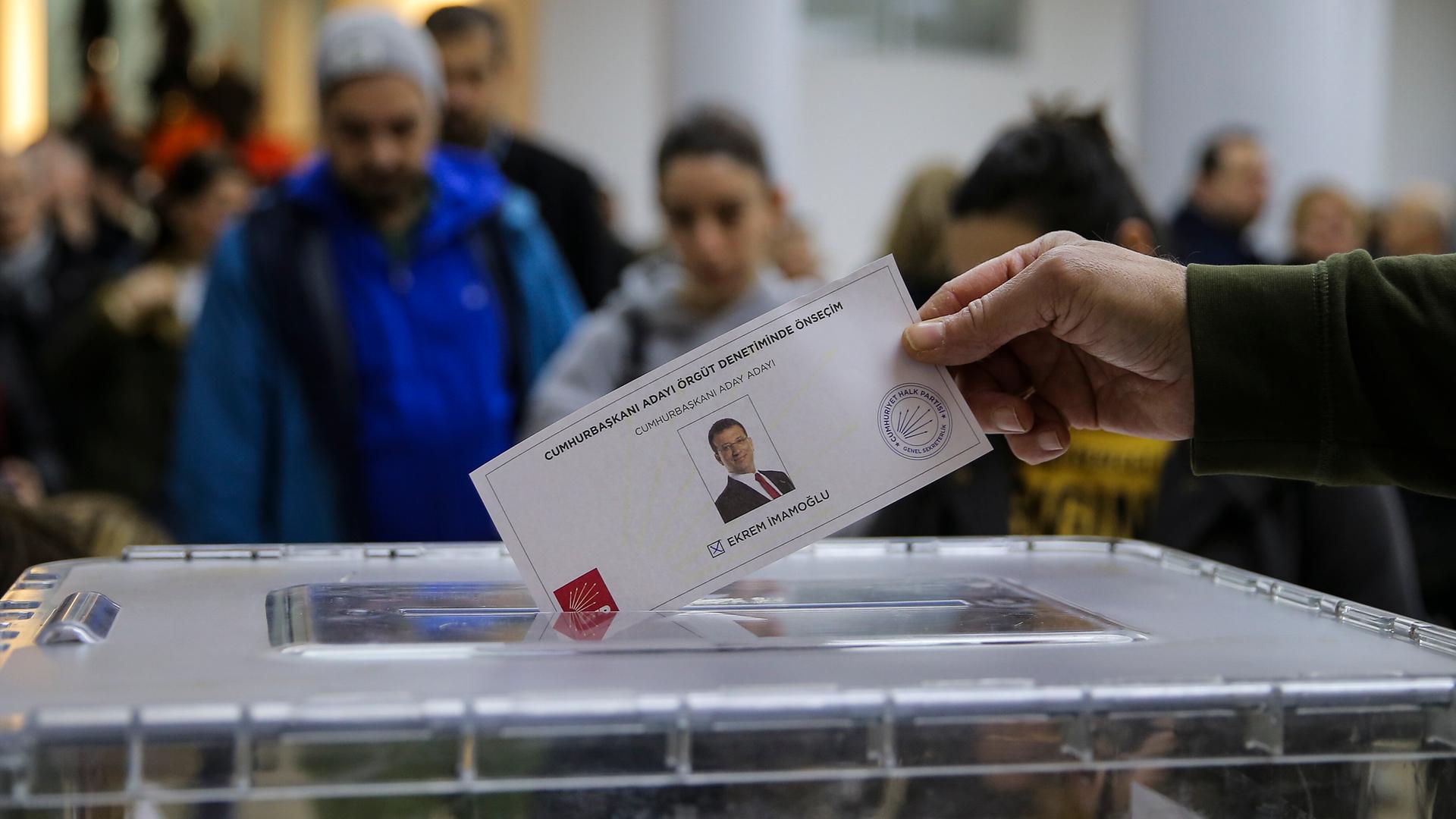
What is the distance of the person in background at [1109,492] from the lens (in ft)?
5.07

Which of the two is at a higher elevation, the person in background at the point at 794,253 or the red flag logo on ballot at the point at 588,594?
the person in background at the point at 794,253

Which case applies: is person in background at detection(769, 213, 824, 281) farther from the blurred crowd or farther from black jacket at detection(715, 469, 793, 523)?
black jacket at detection(715, 469, 793, 523)

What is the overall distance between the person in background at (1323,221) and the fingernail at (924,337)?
339 cm

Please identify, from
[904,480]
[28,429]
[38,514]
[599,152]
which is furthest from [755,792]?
[599,152]

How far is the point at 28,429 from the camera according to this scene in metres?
3.16

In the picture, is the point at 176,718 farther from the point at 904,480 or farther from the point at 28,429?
the point at 28,429

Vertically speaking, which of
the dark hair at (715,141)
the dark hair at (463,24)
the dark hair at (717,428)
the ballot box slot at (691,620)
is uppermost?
the dark hair at (463,24)

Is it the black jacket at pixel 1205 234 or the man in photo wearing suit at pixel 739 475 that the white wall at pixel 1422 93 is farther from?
the man in photo wearing suit at pixel 739 475

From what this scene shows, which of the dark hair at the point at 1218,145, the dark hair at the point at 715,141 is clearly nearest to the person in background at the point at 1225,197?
the dark hair at the point at 1218,145

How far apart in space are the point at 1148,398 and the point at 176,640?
27.2 inches

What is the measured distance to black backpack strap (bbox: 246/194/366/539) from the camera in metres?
2.28

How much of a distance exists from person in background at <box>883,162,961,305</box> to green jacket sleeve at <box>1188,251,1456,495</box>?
1.78 metres

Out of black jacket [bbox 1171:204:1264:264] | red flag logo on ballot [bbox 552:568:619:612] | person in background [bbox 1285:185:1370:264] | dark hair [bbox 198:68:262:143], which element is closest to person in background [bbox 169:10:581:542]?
red flag logo on ballot [bbox 552:568:619:612]

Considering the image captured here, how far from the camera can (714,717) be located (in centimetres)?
62
